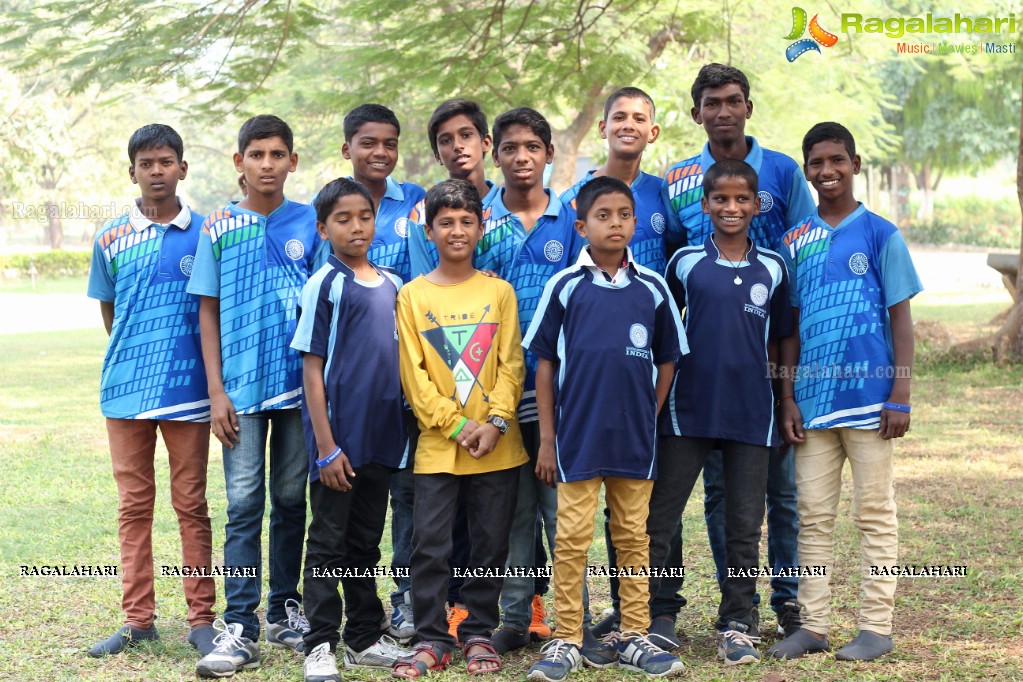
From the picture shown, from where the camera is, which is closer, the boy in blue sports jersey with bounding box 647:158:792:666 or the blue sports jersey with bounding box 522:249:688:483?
the blue sports jersey with bounding box 522:249:688:483

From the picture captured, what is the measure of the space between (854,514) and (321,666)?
6.92 ft

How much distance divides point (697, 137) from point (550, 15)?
21.9 ft

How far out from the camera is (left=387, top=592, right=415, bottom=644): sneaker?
4414mm

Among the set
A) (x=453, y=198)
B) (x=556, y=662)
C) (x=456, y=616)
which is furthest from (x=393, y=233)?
(x=556, y=662)

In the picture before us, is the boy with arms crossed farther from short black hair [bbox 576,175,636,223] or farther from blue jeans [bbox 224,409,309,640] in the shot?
blue jeans [bbox 224,409,309,640]

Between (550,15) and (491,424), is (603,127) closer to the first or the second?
(491,424)

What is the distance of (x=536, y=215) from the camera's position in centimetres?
429

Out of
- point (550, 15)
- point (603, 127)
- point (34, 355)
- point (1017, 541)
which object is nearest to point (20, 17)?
point (550, 15)

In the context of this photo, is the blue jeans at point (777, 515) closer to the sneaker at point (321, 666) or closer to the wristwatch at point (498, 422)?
the wristwatch at point (498, 422)

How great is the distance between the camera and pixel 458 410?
3.99 meters

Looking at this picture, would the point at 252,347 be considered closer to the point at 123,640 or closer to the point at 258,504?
the point at 258,504

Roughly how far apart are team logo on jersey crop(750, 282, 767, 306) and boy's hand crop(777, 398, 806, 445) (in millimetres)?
420

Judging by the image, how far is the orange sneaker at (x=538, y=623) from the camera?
4.40 meters

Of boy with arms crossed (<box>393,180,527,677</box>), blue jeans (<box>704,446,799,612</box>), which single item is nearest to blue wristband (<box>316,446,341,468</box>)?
boy with arms crossed (<box>393,180,527,677</box>)
